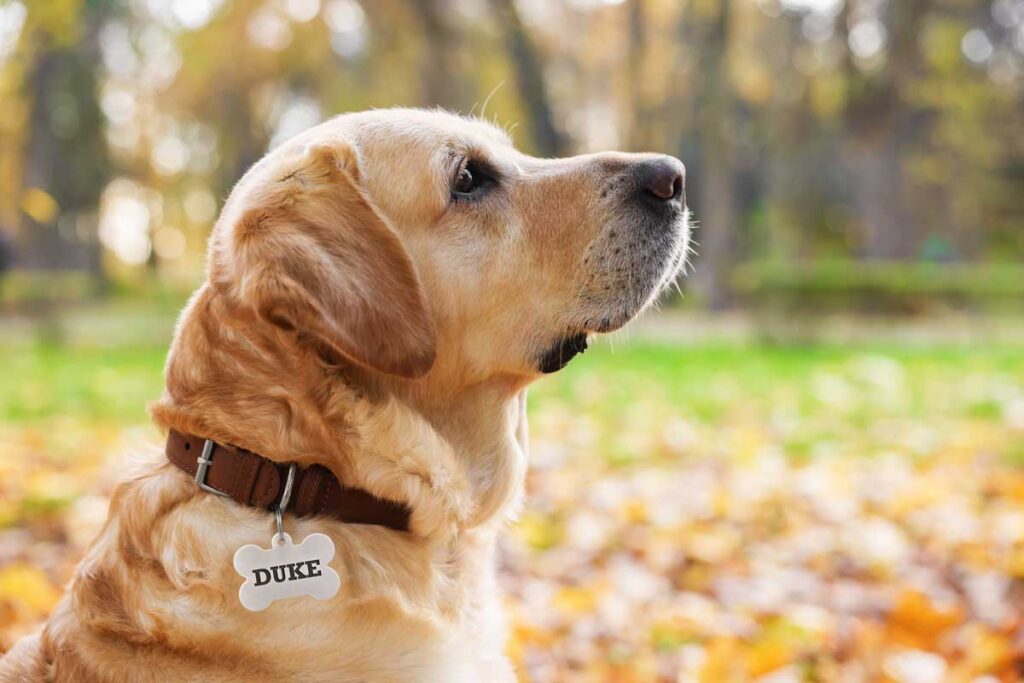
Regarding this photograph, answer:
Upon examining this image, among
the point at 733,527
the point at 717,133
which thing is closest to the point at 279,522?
the point at 733,527

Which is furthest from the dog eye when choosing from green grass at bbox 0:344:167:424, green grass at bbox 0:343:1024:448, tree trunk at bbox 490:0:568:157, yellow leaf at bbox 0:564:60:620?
tree trunk at bbox 490:0:568:157

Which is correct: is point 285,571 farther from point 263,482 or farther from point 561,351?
point 561,351

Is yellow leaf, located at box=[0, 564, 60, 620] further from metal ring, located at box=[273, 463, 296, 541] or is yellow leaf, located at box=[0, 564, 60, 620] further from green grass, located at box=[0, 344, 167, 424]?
green grass, located at box=[0, 344, 167, 424]

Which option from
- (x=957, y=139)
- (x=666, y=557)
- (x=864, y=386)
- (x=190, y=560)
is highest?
(x=957, y=139)

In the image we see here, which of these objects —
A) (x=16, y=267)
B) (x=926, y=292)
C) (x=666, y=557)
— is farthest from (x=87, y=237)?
(x=666, y=557)

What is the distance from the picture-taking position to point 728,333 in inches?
747

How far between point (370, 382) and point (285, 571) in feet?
1.68

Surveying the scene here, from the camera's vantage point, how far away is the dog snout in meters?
2.76

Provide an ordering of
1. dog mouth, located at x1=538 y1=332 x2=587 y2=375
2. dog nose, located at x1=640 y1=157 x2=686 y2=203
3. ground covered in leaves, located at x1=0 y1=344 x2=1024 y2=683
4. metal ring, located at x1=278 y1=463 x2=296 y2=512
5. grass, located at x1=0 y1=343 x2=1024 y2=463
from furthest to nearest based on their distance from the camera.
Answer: grass, located at x1=0 y1=343 x2=1024 y2=463 → ground covered in leaves, located at x1=0 y1=344 x2=1024 y2=683 → dog nose, located at x1=640 y1=157 x2=686 y2=203 → dog mouth, located at x1=538 y1=332 x2=587 y2=375 → metal ring, located at x1=278 y1=463 x2=296 y2=512

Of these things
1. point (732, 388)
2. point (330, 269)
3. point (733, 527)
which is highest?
point (732, 388)

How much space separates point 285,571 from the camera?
214 cm

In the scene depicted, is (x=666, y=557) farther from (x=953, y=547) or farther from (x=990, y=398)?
(x=990, y=398)

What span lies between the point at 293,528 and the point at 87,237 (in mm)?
39911

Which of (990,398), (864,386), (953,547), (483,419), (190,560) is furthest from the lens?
(864,386)
